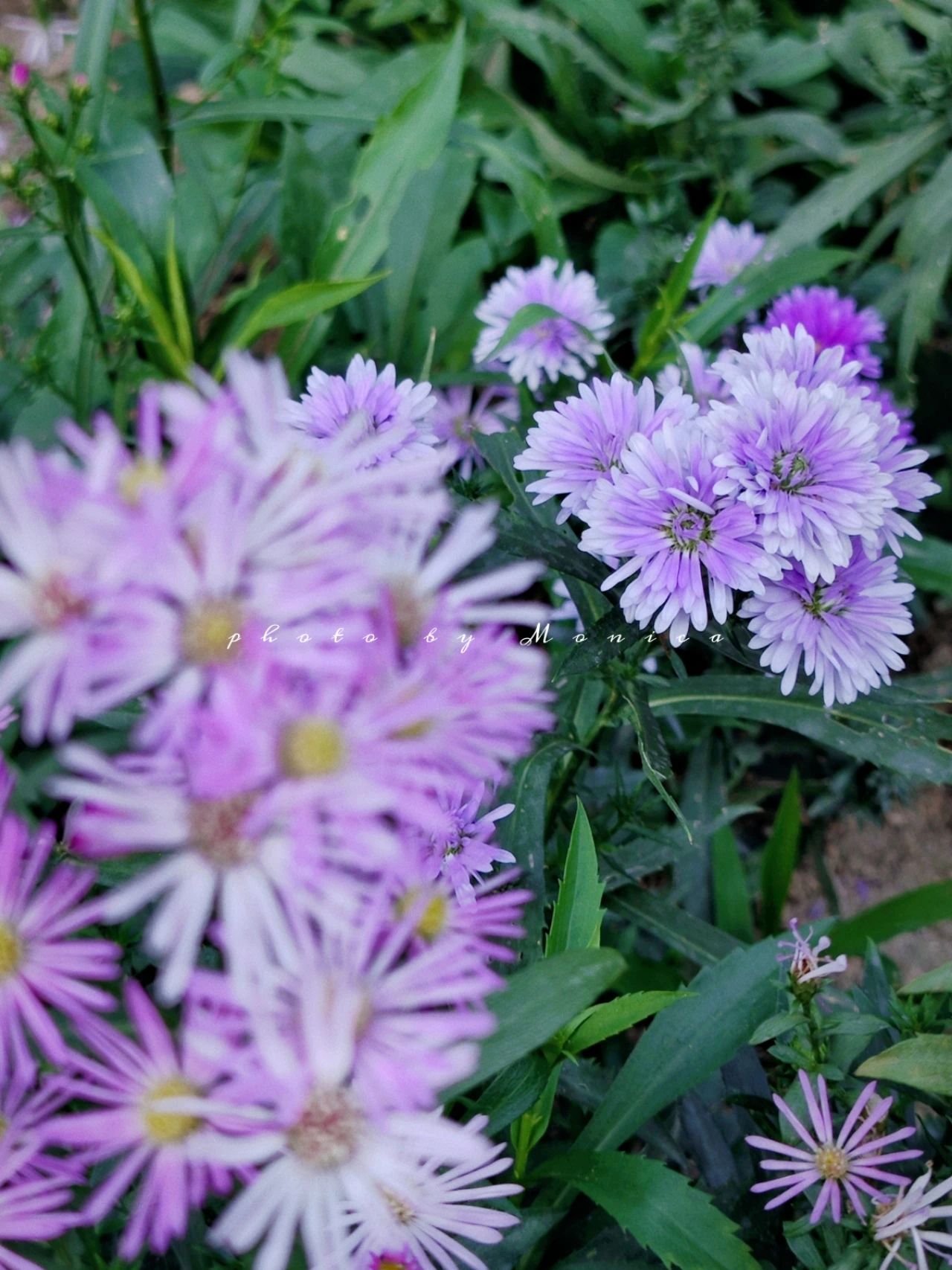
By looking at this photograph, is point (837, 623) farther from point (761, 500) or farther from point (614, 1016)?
point (614, 1016)

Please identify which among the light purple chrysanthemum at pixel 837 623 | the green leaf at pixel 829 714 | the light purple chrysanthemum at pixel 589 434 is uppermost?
the light purple chrysanthemum at pixel 589 434

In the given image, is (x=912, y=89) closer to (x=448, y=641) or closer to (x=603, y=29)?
(x=603, y=29)

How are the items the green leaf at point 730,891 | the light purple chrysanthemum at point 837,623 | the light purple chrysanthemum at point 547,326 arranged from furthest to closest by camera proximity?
the green leaf at point 730,891, the light purple chrysanthemum at point 547,326, the light purple chrysanthemum at point 837,623

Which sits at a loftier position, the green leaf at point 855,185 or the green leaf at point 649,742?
the green leaf at point 855,185

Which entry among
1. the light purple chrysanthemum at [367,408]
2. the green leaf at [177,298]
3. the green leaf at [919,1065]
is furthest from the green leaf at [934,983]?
the green leaf at [177,298]

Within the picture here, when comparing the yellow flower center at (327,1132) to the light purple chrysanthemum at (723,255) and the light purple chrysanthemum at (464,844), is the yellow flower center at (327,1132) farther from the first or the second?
the light purple chrysanthemum at (723,255)

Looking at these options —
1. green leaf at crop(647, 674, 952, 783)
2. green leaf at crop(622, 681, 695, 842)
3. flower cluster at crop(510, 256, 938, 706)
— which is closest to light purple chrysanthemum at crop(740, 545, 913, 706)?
flower cluster at crop(510, 256, 938, 706)

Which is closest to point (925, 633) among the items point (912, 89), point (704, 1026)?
point (912, 89)
